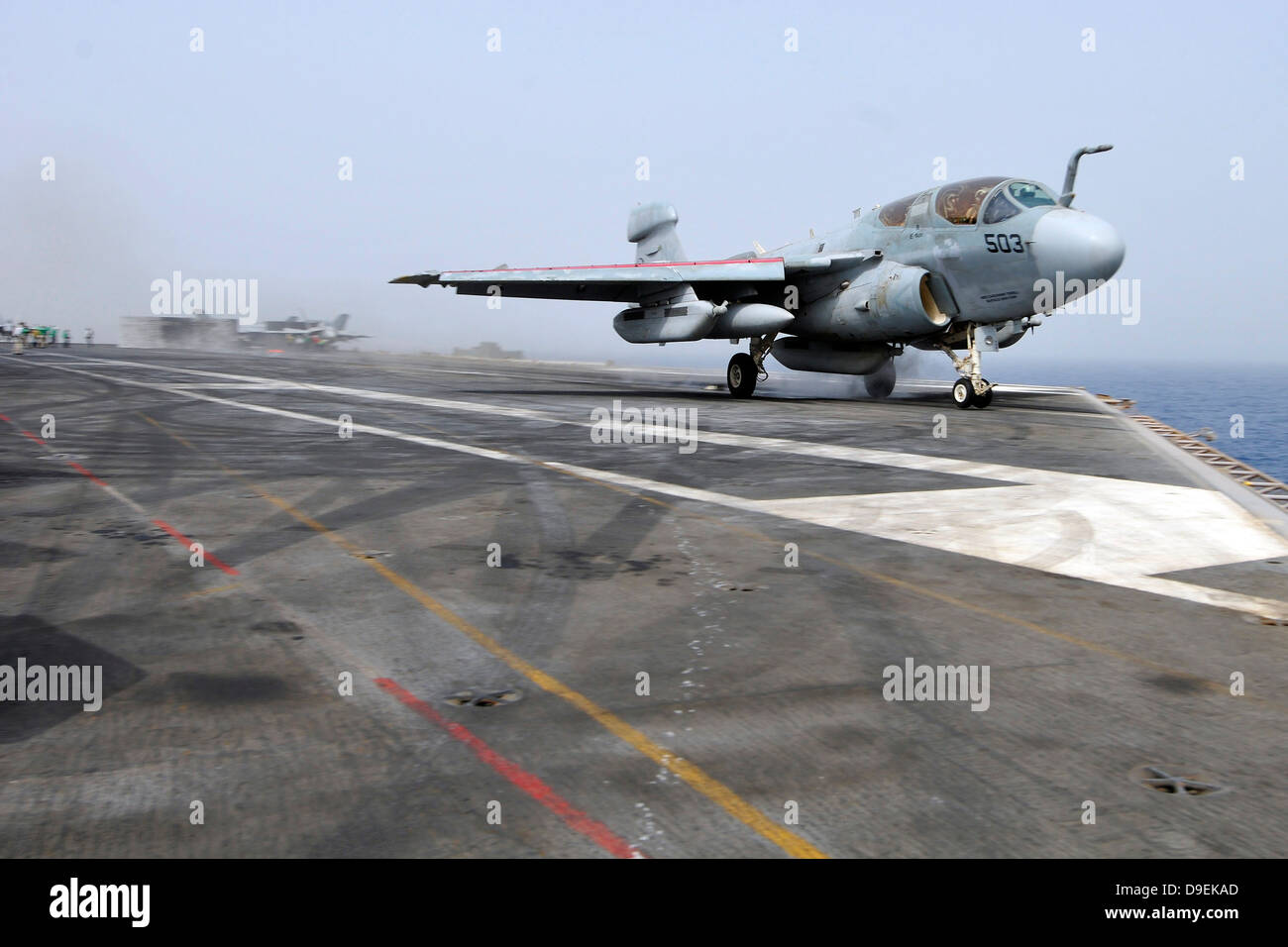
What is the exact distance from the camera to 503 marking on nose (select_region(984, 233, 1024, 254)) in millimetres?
20406

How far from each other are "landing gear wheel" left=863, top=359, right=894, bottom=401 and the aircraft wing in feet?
15.5

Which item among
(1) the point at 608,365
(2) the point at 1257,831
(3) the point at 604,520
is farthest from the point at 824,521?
(1) the point at 608,365

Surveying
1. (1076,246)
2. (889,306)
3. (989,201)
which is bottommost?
(889,306)

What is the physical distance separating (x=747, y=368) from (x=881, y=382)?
416 centimetres

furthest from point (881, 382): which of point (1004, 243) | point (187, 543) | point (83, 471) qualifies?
point (187, 543)

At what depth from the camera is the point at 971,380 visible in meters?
22.9

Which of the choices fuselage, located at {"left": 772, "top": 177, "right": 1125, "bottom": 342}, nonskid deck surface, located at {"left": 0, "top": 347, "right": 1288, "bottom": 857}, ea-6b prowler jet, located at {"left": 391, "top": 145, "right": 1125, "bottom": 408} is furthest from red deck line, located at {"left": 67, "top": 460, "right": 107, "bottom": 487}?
fuselage, located at {"left": 772, "top": 177, "right": 1125, "bottom": 342}

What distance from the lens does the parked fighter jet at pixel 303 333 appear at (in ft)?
296

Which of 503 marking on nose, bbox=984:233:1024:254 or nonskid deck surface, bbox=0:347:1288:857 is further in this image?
503 marking on nose, bbox=984:233:1024:254

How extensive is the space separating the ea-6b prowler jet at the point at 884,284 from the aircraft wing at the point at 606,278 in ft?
0.12

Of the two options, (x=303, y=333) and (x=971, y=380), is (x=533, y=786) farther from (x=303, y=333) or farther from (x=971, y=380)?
(x=303, y=333)

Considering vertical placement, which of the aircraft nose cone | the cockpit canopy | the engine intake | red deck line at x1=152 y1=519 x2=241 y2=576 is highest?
the cockpit canopy

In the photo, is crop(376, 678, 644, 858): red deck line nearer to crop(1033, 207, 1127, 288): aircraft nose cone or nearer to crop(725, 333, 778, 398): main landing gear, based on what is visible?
crop(1033, 207, 1127, 288): aircraft nose cone
